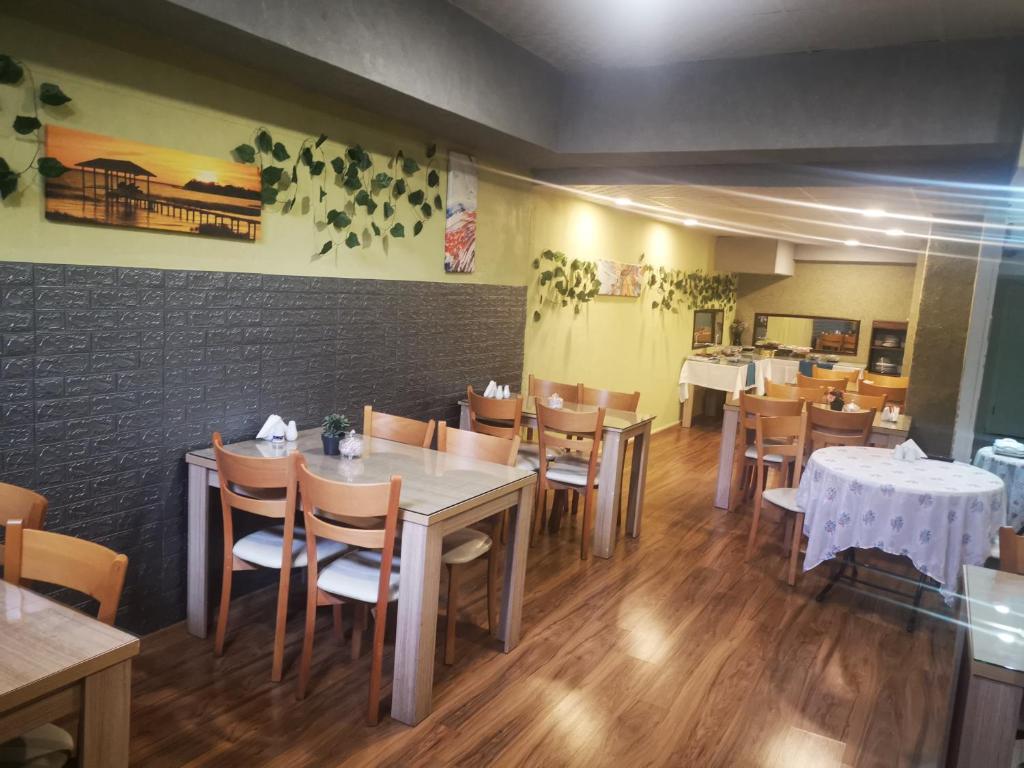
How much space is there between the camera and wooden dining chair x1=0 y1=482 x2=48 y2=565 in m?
1.81

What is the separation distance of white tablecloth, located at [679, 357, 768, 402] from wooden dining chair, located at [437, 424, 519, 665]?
524 cm

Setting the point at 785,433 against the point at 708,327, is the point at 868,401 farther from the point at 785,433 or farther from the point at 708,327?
the point at 708,327

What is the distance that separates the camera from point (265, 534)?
9.23 ft

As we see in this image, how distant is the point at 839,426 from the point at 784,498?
647mm

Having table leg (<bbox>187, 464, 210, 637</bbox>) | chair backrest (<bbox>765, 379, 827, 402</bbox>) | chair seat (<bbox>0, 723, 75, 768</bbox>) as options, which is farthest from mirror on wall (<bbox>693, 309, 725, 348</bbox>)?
chair seat (<bbox>0, 723, 75, 768</bbox>)

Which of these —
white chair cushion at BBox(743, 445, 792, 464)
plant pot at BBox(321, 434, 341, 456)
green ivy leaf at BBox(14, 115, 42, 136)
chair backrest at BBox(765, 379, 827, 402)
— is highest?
green ivy leaf at BBox(14, 115, 42, 136)

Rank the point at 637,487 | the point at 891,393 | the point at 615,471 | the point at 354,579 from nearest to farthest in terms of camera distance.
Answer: the point at 354,579 < the point at 615,471 < the point at 637,487 < the point at 891,393

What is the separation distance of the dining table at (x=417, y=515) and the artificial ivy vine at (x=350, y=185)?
1.06m

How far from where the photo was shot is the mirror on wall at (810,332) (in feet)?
31.6

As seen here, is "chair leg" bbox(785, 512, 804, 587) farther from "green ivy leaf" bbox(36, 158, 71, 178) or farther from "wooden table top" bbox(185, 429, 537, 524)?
"green ivy leaf" bbox(36, 158, 71, 178)

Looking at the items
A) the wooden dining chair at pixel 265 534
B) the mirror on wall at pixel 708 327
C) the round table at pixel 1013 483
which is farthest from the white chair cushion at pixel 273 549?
the mirror on wall at pixel 708 327

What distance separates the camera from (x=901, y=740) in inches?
96.3

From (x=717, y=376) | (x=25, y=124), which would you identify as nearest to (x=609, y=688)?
(x=25, y=124)

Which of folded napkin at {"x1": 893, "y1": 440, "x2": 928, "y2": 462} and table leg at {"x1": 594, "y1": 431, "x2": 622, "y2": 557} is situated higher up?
folded napkin at {"x1": 893, "y1": 440, "x2": 928, "y2": 462}
